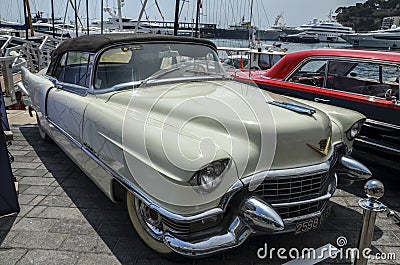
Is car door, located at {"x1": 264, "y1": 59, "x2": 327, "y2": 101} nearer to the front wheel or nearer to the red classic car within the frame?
the red classic car

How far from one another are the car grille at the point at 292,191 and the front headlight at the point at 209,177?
362 millimetres

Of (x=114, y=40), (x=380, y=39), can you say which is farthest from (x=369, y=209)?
(x=380, y=39)

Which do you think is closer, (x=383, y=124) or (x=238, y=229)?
(x=238, y=229)

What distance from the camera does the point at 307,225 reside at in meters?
2.52

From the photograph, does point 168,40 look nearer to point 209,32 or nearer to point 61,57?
point 61,57

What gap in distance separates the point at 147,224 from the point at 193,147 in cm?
79

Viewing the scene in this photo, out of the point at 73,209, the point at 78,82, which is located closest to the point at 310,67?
the point at 78,82

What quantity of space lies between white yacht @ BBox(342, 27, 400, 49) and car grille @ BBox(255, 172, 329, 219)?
25.7 m

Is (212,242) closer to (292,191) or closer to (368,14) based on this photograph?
(292,191)

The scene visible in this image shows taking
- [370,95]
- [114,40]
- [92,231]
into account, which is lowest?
[92,231]

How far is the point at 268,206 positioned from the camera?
222 centimetres

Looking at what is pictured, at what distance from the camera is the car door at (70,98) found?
11.1ft

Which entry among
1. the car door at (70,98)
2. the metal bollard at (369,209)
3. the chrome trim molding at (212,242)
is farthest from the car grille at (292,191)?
the car door at (70,98)

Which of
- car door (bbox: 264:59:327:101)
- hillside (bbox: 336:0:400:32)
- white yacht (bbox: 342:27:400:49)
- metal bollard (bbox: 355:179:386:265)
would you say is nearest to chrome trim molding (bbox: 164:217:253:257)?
metal bollard (bbox: 355:179:386:265)
